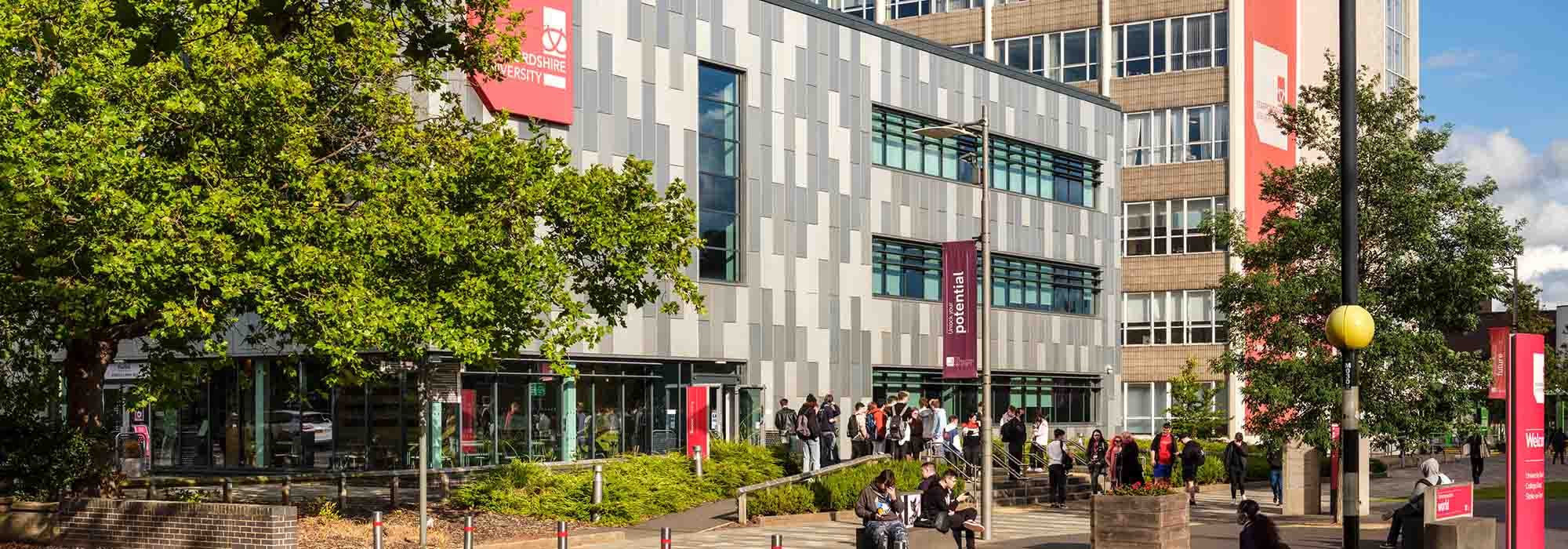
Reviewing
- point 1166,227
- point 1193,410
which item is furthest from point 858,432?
point 1166,227

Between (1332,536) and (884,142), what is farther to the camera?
(884,142)

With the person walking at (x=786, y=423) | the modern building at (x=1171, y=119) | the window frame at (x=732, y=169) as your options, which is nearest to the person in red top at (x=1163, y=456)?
the person walking at (x=786, y=423)

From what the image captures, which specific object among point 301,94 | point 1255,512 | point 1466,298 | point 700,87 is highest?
point 700,87

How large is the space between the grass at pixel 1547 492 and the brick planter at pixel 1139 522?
2208 centimetres

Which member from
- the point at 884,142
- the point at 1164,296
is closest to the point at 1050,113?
the point at 884,142

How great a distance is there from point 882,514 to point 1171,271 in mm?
49223

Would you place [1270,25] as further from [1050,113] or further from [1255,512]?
[1255,512]

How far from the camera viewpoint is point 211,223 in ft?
68.8

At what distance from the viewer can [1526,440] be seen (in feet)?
60.6

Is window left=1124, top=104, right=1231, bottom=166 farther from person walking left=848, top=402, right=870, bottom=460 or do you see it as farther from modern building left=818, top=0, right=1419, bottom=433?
person walking left=848, top=402, right=870, bottom=460

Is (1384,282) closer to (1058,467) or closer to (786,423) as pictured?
(1058,467)

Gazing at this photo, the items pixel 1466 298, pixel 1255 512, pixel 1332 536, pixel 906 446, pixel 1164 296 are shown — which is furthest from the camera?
pixel 1164 296

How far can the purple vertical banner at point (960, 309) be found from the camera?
33875 millimetres

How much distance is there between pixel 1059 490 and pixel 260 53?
70.0ft
